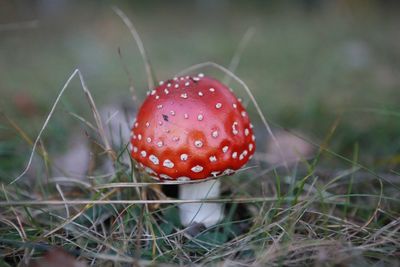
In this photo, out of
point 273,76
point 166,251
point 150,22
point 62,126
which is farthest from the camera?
point 150,22

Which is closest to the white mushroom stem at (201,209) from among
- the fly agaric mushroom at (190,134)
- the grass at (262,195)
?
the grass at (262,195)

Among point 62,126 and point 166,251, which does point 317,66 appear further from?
point 166,251

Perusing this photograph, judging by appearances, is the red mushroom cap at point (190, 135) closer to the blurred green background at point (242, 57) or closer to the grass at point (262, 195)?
the grass at point (262, 195)

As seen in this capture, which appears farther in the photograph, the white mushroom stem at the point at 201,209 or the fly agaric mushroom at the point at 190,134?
the white mushroom stem at the point at 201,209

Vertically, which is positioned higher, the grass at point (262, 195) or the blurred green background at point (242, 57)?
the blurred green background at point (242, 57)

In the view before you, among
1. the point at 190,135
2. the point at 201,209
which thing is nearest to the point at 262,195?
the point at 201,209

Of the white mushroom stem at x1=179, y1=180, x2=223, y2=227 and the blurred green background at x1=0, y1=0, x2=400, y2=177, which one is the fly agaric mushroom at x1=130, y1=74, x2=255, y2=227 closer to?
the white mushroom stem at x1=179, y1=180, x2=223, y2=227

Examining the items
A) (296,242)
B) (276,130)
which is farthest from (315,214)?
(276,130)

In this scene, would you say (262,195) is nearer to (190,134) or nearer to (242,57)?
(190,134)
